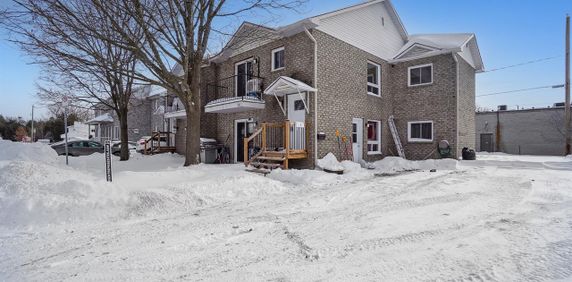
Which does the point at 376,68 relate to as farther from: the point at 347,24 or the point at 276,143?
the point at 276,143

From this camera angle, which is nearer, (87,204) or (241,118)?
(87,204)

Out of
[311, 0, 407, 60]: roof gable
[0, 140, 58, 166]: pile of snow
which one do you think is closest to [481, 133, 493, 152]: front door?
[311, 0, 407, 60]: roof gable

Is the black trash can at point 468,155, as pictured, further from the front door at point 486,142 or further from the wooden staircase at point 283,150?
the front door at point 486,142

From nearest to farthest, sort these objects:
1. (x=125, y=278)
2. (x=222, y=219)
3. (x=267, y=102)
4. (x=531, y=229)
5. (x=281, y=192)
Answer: (x=125, y=278), (x=531, y=229), (x=222, y=219), (x=281, y=192), (x=267, y=102)

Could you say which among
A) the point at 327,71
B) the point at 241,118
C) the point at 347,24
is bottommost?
the point at 241,118

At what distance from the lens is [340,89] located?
12.1 meters

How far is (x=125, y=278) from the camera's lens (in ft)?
9.14

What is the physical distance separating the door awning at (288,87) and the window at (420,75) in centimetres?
701

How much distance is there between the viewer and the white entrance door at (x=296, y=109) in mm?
11291

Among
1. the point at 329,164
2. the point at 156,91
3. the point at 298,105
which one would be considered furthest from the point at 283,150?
the point at 156,91

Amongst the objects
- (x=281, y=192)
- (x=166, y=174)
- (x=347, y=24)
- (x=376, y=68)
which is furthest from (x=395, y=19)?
(x=166, y=174)

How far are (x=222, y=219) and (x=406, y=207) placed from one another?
338 centimetres

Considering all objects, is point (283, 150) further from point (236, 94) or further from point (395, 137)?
point (395, 137)

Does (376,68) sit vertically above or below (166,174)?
above
